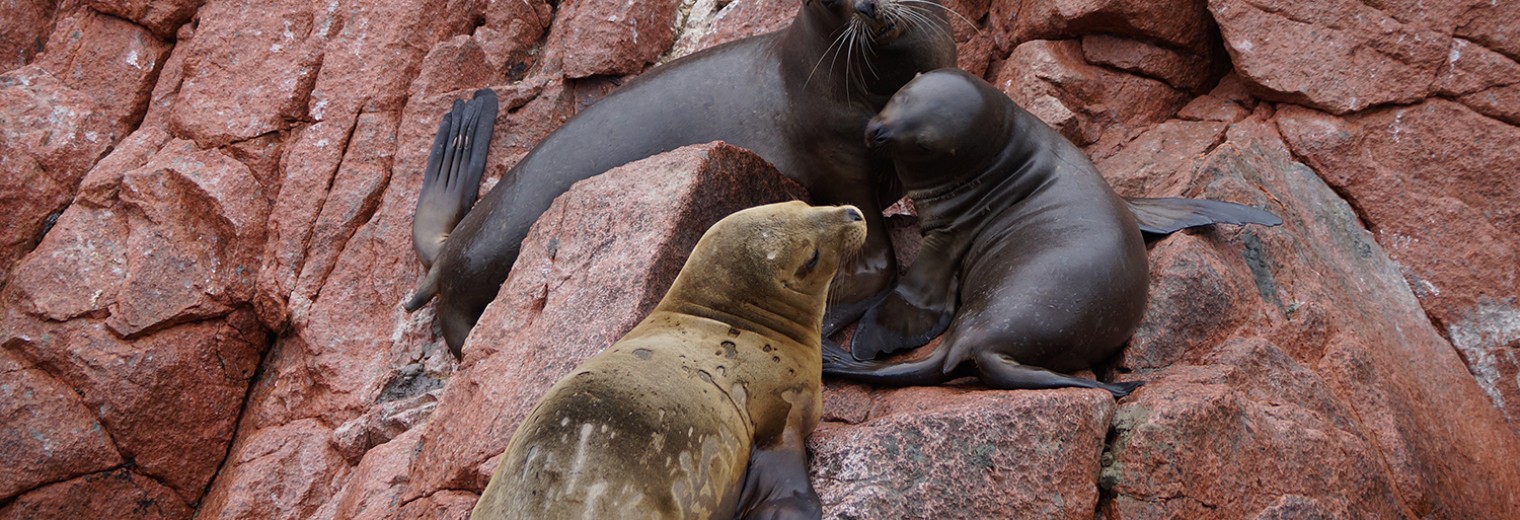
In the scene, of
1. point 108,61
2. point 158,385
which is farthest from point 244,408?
point 108,61

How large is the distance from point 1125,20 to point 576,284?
3729 millimetres

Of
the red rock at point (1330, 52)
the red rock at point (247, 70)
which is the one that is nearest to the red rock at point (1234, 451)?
the red rock at point (1330, 52)

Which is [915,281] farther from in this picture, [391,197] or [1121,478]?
[391,197]

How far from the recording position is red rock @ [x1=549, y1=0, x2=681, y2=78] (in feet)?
25.6

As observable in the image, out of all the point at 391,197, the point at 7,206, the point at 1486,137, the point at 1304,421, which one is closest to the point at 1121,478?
the point at 1304,421

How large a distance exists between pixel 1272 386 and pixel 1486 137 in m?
2.59

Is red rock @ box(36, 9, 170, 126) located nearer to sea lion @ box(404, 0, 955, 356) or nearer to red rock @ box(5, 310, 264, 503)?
red rock @ box(5, 310, 264, 503)

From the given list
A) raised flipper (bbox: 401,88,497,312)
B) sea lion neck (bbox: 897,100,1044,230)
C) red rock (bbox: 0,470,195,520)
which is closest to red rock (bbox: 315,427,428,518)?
raised flipper (bbox: 401,88,497,312)

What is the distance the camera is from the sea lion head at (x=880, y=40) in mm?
6199

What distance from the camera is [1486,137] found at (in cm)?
653

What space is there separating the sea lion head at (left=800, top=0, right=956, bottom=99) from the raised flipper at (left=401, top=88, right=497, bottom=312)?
1.98 meters

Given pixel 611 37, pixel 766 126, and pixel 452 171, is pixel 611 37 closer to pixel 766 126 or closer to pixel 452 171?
pixel 452 171

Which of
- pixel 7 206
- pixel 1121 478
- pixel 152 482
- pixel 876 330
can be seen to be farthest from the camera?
pixel 7 206

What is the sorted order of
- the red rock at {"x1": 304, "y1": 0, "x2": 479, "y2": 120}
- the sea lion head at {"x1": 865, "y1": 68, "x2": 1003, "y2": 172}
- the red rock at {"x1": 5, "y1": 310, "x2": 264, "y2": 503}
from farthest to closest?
the red rock at {"x1": 304, "y1": 0, "x2": 479, "y2": 120} → the red rock at {"x1": 5, "y1": 310, "x2": 264, "y2": 503} → the sea lion head at {"x1": 865, "y1": 68, "x2": 1003, "y2": 172}
